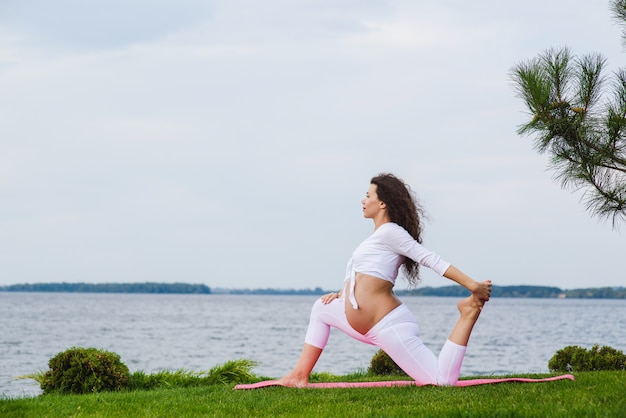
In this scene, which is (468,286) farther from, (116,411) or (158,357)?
(158,357)

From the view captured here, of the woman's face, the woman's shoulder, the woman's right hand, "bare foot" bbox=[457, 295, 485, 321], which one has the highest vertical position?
the woman's face

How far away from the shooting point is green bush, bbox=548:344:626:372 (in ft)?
36.5

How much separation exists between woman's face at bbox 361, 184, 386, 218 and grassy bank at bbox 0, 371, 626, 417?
6.22ft

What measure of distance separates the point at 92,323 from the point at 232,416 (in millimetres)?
67372

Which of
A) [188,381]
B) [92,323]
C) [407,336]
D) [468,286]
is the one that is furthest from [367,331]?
[92,323]

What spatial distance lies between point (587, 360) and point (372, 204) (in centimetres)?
551

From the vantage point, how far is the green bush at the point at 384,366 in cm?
1180

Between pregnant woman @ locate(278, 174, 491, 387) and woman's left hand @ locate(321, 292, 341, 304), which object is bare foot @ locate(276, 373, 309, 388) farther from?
woman's left hand @ locate(321, 292, 341, 304)

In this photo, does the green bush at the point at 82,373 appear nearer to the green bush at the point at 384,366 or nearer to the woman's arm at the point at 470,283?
the green bush at the point at 384,366

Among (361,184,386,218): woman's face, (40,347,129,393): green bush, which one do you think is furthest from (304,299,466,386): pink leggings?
(40,347,129,393): green bush

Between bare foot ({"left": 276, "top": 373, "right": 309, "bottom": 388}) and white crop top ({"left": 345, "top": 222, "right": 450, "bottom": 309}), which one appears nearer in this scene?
white crop top ({"left": 345, "top": 222, "right": 450, "bottom": 309})

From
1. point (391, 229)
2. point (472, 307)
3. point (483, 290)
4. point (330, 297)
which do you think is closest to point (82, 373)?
point (330, 297)

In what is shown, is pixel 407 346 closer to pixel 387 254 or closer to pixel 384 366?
pixel 387 254

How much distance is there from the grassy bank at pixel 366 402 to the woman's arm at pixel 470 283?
95cm
